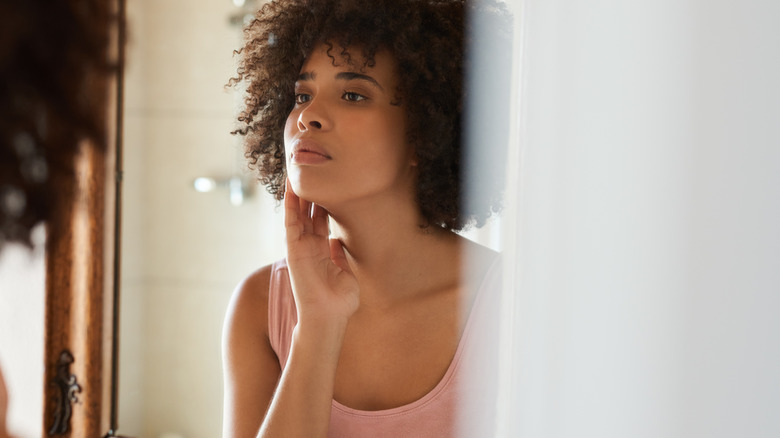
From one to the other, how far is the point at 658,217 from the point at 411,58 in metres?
0.33

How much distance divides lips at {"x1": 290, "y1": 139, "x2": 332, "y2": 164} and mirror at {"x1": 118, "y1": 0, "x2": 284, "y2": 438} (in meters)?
0.16

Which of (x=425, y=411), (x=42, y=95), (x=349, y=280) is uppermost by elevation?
(x=42, y=95)

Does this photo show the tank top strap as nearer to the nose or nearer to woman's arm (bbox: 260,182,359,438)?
woman's arm (bbox: 260,182,359,438)

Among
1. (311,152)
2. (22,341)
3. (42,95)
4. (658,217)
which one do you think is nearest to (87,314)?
(22,341)

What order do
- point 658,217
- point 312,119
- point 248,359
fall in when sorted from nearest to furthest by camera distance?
point 658,217 → point 312,119 → point 248,359

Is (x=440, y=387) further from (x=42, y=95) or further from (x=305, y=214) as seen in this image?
(x=42, y=95)

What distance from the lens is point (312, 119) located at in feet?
1.54

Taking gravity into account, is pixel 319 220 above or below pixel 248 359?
above

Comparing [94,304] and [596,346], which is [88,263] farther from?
[596,346]

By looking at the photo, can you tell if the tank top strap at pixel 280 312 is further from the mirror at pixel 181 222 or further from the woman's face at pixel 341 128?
the woman's face at pixel 341 128

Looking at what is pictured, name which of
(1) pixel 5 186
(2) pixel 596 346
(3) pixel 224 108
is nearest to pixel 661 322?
(2) pixel 596 346

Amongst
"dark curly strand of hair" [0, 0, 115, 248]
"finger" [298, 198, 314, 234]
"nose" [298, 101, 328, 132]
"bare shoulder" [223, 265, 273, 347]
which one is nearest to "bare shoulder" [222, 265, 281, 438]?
"bare shoulder" [223, 265, 273, 347]

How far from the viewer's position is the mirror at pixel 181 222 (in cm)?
57

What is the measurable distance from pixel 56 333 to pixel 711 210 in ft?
1.89
